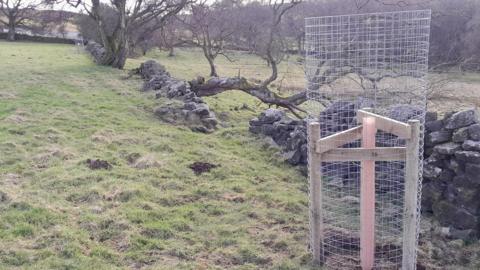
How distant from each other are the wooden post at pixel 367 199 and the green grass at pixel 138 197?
0.65 m

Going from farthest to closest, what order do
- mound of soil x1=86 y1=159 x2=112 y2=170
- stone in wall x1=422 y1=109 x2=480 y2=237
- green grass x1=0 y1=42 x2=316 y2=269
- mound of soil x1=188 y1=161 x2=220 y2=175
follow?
mound of soil x1=188 y1=161 x2=220 y2=175
mound of soil x1=86 y1=159 x2=112 y2=170
stone in wall x1=422 y1=109 x2=480 y2=237
green grass x1=0 y1=42 x2=316 y2=269

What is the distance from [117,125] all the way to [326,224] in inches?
243

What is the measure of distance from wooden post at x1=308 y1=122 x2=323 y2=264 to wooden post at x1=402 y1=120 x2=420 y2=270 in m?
0.83

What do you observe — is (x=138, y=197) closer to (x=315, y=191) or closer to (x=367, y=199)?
(x=315, y=191)

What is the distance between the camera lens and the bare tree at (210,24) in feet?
76.4

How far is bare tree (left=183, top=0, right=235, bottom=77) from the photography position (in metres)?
23.3

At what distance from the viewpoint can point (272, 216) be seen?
20.7ft

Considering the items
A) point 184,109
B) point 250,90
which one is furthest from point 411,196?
point 250,90

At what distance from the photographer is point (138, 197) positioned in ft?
21.6

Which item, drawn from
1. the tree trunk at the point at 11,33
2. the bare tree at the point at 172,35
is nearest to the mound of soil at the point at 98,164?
the bare tree at the point at 172,35

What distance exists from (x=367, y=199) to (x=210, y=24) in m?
22.1

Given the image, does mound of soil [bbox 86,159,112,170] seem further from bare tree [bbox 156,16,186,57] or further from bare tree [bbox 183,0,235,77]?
bare tree [bbox 156,16,186,57]

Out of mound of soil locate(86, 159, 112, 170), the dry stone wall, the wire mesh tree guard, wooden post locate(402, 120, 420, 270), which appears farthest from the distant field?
mound of soil locate(86, 159, 112, 170)

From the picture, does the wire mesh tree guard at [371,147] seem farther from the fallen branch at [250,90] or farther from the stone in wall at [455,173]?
the fallen branch at [250,90]
